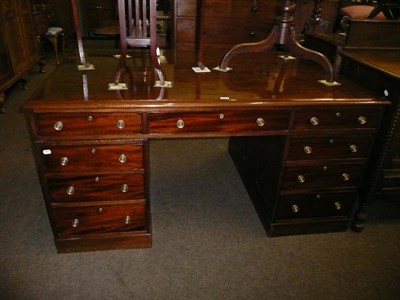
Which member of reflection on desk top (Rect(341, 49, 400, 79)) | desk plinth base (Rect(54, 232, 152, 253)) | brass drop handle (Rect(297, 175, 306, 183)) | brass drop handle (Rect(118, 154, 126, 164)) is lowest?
desk plinth base (Rect(54, 232, 152, 253))

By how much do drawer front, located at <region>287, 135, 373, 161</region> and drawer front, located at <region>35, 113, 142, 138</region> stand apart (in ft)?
2.74

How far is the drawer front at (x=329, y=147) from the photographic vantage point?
1678 mm

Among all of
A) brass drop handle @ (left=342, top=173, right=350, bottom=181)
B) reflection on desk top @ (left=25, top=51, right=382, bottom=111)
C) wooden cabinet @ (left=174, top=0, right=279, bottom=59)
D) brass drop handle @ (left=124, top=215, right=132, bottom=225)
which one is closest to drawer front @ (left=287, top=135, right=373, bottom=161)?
brass drop handle @ (left=342, top=173, right=350, bottom=181)

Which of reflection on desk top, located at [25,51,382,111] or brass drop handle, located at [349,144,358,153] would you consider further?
brass drop handle, located at [349,144,358,153]

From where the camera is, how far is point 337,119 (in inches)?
64.5

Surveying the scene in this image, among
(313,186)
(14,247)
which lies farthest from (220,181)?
(14,247)

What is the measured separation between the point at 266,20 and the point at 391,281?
9.23 ft

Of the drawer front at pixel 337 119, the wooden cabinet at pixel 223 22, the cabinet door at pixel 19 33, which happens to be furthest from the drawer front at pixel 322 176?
the cabinet door at pixel 19 33

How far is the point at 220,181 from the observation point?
8.27 feet

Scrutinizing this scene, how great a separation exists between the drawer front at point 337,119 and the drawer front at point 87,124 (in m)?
0.83

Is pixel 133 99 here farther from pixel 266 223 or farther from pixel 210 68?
pixel 266 223

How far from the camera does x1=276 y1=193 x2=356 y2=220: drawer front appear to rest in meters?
1.84

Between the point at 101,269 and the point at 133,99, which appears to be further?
the point at 101,269

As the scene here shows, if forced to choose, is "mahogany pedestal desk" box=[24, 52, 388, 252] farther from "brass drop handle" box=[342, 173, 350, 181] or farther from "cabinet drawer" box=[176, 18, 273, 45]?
"cabinet drawer" box=[176, 18, 273, 45]
